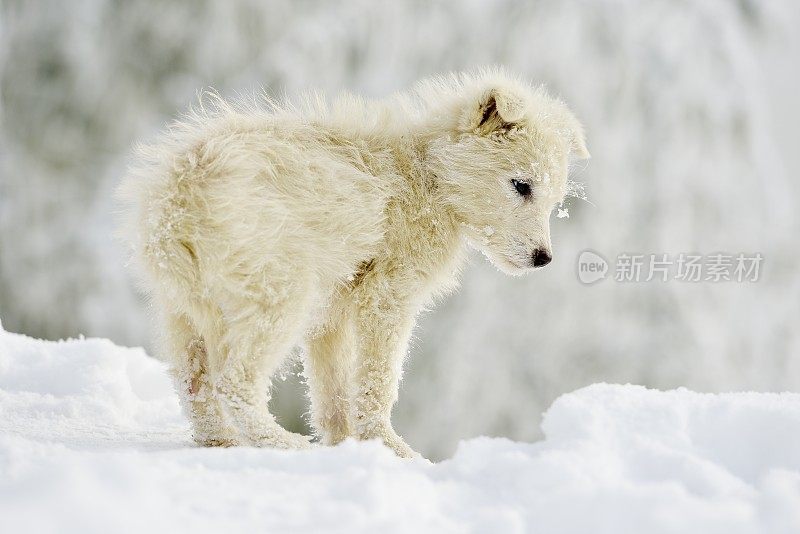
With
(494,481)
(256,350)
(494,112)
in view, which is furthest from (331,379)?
(494,481)

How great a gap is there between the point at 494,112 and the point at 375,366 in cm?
123

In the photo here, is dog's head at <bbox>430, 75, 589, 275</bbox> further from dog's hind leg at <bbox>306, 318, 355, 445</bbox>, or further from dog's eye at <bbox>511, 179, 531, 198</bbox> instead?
dog's hind leg at <bbox>306, 318, 355, 445</bbox>

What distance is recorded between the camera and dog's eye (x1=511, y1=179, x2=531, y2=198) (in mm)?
3619

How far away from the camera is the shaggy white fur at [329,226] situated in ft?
9.64

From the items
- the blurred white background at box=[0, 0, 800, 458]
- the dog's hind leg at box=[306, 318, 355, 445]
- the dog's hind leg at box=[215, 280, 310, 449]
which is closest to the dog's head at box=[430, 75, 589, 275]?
the dog's hind leg at box=[306, 318, 355, 445]

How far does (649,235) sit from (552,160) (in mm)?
5499

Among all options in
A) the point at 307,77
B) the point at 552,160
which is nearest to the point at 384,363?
the point at 552,160

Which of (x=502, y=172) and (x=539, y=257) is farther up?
(x=502, y=172)

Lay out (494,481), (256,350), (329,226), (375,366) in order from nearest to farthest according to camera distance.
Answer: (494,481) → (256,350) → (329,226) → (375,366)

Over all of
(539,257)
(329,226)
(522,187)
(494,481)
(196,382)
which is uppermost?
(522,187)

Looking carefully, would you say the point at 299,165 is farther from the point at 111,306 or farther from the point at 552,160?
the point at 111,306

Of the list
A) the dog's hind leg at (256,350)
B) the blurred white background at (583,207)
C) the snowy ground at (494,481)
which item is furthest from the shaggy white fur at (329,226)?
the blurred white background at (583,207)

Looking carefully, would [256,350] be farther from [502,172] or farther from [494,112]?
[494,112]

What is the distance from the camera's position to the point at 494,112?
142 inches
